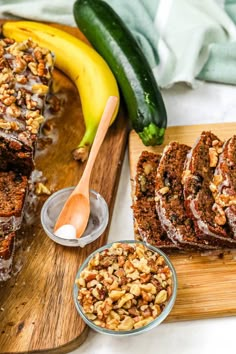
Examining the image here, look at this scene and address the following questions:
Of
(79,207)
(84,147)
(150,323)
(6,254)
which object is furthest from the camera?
(84,147)

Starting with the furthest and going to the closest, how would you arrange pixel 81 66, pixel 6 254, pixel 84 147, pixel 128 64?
pixel 81 66, pixel 128 64, pixel 84 147, pixel 6 254

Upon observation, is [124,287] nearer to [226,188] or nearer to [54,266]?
[54,266]

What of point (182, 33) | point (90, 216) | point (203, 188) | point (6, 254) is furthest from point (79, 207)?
point (182, 33)

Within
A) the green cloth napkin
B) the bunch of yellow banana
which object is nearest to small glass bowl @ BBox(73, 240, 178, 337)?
the bunch of yellow banana

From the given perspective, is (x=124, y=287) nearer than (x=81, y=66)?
Yes

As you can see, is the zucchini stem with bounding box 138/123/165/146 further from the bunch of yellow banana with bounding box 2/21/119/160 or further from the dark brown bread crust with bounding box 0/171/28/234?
the dark brown bread crust with bounding box 0/171/28/234

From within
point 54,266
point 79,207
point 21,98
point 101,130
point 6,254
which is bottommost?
point 54,266

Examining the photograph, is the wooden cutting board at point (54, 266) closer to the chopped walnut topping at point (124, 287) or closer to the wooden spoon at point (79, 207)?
the wooden spoon at point (79, 207)
